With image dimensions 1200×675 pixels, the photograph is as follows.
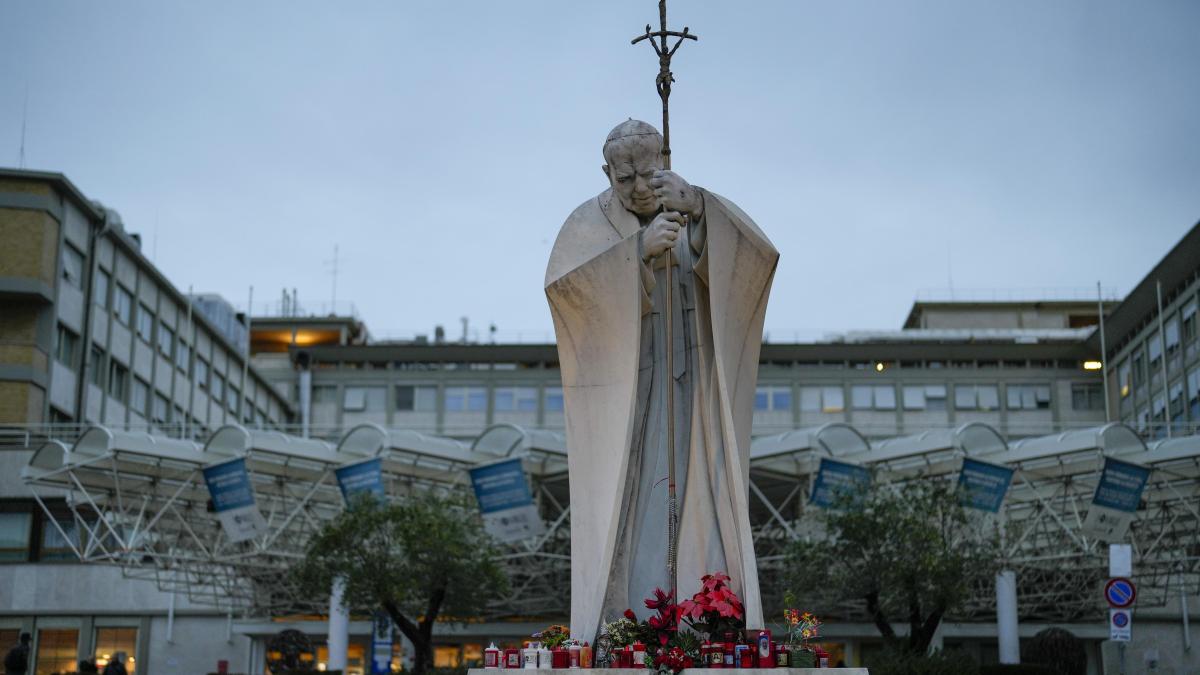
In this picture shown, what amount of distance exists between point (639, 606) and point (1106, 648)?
53.7 meters

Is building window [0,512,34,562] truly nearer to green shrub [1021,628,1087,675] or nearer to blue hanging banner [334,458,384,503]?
blue hanging banner [334,458,384,503]

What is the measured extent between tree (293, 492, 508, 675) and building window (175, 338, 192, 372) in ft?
122

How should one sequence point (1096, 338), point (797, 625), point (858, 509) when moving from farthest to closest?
1. point (1096, 338)
2. point (858, 509)
3. point (797, 625)

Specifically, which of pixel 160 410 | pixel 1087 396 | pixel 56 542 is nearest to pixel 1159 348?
pixel 1087 396

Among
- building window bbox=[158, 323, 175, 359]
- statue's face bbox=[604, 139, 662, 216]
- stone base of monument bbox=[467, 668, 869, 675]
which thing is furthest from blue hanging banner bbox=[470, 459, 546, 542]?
building window bbox=[158, 323, 175, 359]

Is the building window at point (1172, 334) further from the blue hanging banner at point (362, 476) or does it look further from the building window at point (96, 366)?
the building window at point (96, 366)

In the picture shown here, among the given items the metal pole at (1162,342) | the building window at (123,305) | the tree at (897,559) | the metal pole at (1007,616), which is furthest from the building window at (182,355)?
the metal pole at (1162,342)

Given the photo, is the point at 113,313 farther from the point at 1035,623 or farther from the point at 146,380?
the point at 1035,623

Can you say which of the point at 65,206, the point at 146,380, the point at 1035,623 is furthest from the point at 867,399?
the point at 65,206

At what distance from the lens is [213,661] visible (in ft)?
200

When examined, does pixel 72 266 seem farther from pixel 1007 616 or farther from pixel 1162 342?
pixel 1162 342

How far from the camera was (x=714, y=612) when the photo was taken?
1191 centimetres

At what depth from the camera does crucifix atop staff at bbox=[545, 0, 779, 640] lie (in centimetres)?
1272

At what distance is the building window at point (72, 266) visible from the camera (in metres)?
58.5
